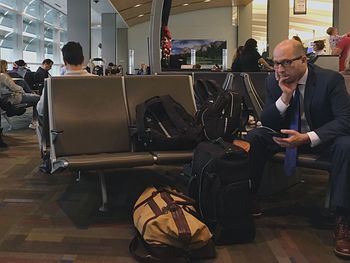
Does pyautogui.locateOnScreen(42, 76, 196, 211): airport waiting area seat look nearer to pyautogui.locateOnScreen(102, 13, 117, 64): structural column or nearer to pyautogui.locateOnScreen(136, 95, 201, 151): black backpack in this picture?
pyautogui.locateOnScreen(136, 95, 201, 151): black backpack

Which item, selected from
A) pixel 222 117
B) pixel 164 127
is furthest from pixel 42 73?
pixel 222 117

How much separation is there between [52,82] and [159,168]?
59.7 inches

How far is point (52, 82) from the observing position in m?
3.17

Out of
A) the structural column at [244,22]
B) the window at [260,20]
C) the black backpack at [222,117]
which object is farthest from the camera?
the structural column at [244,22]

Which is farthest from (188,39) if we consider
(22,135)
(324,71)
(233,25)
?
(324,71)

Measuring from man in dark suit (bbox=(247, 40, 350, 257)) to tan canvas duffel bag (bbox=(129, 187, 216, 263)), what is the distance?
65 cm

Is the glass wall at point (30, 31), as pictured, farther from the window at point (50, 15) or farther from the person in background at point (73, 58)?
the person in background at point (73, 58)

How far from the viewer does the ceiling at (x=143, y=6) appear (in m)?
18.9

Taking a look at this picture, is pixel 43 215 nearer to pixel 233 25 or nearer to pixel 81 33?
pixel 81 33

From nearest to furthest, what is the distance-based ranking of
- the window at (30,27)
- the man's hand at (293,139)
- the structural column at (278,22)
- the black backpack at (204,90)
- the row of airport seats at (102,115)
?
the man's hand at (293,139) < the row of airport seats at (102,115) < the black backpack at (204,90) < the structural column at (278,22) < the window at (30,27)

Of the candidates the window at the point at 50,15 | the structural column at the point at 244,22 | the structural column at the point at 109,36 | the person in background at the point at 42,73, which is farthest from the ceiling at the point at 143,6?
the person in background at the point at 42,73

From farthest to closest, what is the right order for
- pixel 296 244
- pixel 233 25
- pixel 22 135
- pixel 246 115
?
pixel 233 25, pixel 22 135, pixel 246 115, pixel 296 244

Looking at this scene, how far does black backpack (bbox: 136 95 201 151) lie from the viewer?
2.90 metres

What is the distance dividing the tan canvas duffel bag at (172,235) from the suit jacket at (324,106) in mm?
814
